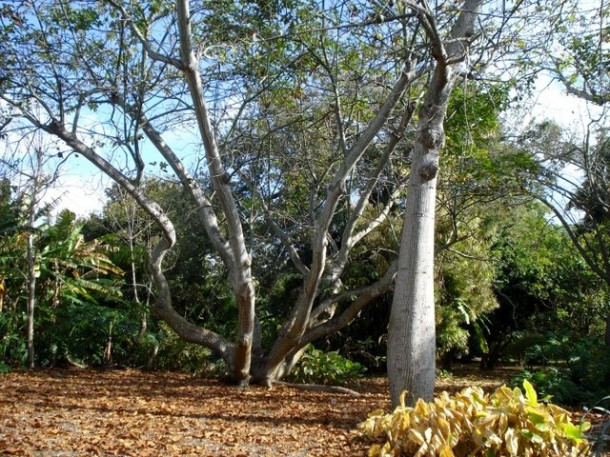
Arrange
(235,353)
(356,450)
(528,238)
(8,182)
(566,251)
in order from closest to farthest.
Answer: (356,450)
(235,353)
(8,182)
(528,238)
(566,251)

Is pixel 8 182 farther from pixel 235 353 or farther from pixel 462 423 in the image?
pixel 462 423

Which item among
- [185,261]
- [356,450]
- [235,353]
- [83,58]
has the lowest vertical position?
[356,450]

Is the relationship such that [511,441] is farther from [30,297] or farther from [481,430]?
[30,297]

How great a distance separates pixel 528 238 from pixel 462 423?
36.5ft

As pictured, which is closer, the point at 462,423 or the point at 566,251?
the point at 462,423

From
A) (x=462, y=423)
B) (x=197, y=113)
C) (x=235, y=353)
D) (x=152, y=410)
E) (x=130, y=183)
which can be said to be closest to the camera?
(x=462, y=423)

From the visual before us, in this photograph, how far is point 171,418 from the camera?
7.38 meters

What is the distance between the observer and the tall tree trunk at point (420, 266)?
6.28m

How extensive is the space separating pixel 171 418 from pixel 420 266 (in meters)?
3.33

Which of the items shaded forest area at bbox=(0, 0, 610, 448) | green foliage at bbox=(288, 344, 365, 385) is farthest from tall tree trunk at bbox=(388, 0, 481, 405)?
green foliage at bbox=(288, 344, 365, 385)

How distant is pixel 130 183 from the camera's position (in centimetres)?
913

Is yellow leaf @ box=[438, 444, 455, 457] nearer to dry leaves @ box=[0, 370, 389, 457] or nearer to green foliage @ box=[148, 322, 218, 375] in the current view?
dry leaves @ box=[0, 370, 389, 457]

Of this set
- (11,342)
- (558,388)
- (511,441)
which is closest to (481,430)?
(511,441)

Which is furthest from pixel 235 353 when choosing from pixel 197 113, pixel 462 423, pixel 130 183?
pixel 462 423
